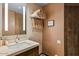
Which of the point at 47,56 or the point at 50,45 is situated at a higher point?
the point at 50,45

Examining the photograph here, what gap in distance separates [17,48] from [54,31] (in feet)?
1.82

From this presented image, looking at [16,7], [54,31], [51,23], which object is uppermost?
[16,7]

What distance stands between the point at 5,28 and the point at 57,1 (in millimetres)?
768

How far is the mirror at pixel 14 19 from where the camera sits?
133 cm

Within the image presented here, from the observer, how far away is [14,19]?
1391mm

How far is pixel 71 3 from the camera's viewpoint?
1.35 metres

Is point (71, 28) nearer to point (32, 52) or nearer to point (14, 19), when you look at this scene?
point (32, 52)

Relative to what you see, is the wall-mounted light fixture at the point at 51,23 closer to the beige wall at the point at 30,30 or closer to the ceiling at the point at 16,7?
the beige wall at the point at 30,30

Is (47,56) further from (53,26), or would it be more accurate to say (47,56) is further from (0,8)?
(0,8)

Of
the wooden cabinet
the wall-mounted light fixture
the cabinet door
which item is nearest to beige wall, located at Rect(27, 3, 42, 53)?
the wooden cabinet

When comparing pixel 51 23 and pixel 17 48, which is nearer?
pixel 17 48

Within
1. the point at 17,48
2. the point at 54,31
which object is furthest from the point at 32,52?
the point at 54,31

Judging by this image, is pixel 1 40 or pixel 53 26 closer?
pixel 1 40

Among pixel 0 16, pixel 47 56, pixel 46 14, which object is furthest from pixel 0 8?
pixel 47 56
